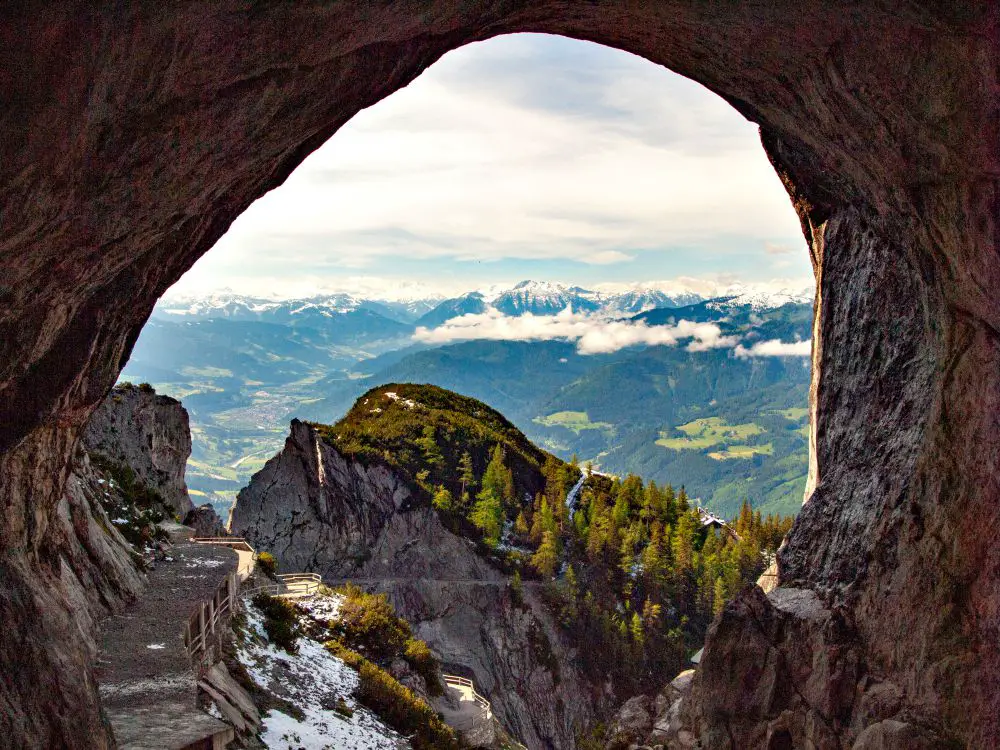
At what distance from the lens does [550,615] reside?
70125 mm

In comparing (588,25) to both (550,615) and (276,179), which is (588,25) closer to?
(276,179)

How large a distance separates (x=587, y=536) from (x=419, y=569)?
1962 cm

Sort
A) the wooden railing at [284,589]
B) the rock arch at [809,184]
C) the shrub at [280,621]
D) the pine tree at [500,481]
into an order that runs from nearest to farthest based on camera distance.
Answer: the rock arch at [809,184] → the shrub at [280,621] → the wooden railing at [284,589] → the pine tree at [500,481]

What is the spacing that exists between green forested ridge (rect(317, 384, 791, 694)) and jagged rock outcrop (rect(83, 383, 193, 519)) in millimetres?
31382

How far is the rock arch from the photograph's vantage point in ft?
25.3

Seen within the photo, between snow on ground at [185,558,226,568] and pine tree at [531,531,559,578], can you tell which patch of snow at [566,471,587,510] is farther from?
snow on ground at [185,558,226,568]

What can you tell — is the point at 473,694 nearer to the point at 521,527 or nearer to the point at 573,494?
the point at 521,527

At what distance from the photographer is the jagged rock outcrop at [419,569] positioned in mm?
65500

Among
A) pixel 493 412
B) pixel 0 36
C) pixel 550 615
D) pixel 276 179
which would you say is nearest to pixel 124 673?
pixel 276 179

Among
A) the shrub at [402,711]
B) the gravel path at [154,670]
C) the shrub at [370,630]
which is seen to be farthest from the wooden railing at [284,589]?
the gravel path at [154,670]

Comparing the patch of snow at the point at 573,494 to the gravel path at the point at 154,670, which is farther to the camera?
the patch of snow at the point at 573,494

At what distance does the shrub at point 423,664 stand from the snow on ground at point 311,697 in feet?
21.5

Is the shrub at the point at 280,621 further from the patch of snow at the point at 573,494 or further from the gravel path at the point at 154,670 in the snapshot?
the patch of snow at the point at 573,494

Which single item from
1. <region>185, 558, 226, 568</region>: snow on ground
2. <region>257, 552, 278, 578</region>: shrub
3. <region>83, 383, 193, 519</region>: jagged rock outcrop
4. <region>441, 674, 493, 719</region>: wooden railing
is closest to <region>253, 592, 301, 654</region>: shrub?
<region>257, 552, 278, 578</region>: shrub
